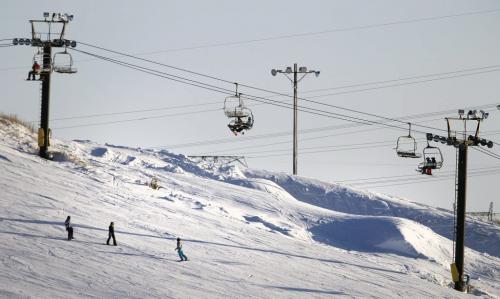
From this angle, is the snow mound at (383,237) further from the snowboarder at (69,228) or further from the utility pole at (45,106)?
the snowboarder at (69,228)

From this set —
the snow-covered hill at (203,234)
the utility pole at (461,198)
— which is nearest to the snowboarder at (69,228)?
the snow-covered hill at (203,234)

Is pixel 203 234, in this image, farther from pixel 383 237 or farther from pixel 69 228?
pixel 383 237

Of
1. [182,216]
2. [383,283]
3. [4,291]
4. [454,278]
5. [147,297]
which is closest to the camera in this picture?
[4,291]

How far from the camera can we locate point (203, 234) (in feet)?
157

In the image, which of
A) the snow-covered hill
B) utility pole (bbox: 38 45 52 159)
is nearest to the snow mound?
the snow-covered hill

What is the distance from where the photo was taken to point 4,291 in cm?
3177

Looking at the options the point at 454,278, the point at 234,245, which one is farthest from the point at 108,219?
the point at 454,278

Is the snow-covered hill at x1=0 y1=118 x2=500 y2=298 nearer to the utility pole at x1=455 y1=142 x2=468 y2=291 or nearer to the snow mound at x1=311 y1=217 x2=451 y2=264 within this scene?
the snow mound at x1=311 y1=217 x2=451 y2=264

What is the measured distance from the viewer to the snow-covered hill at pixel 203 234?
37094mm

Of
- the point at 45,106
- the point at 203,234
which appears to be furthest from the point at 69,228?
the point at 45,106

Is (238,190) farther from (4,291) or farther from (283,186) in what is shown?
(4,291)

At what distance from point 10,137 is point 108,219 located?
14.7m

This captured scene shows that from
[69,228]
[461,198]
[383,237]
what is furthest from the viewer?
[383,237]

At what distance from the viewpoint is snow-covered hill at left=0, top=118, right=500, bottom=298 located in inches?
1460
